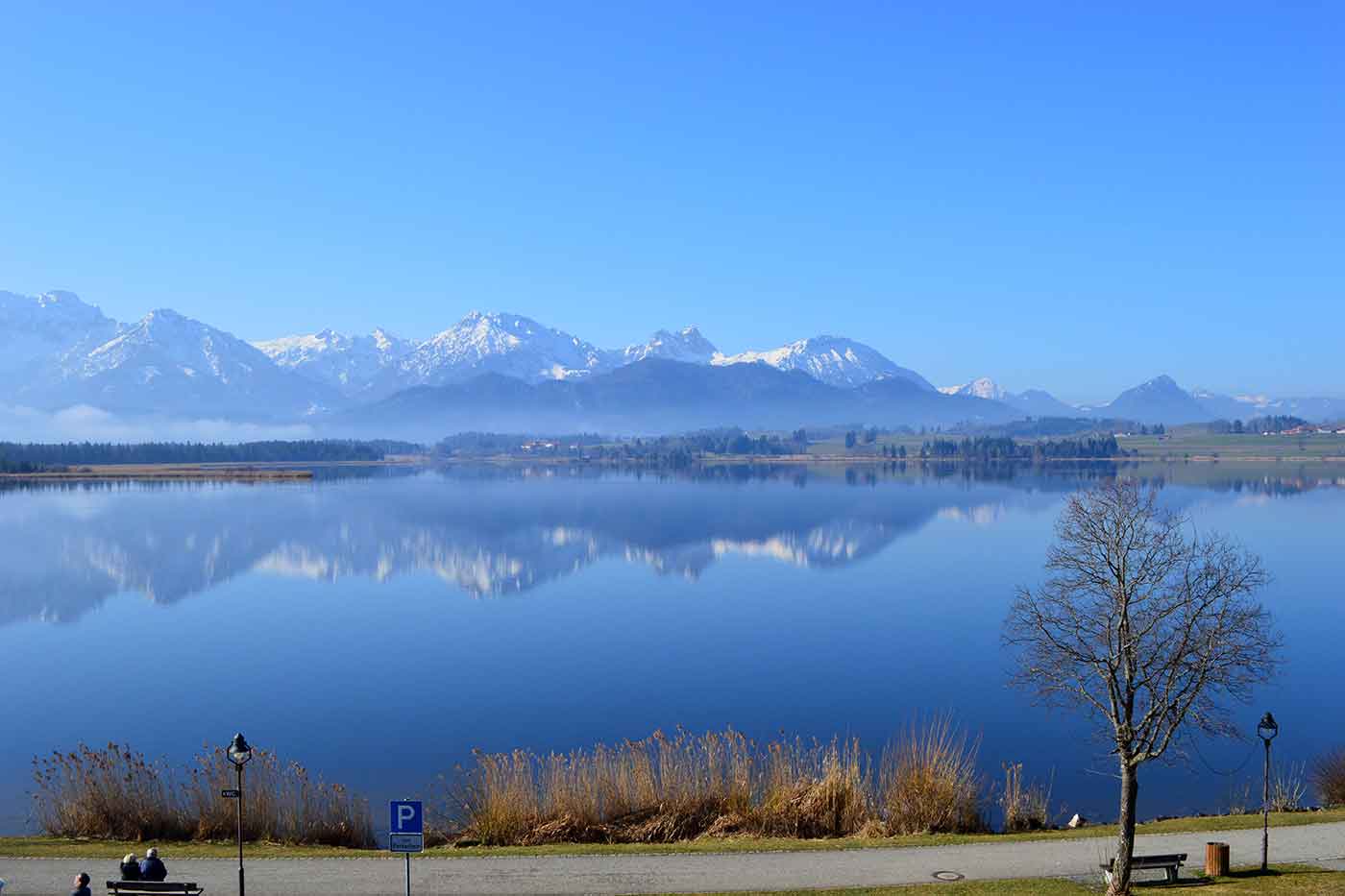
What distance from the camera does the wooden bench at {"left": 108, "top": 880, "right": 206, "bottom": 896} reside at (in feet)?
53.4

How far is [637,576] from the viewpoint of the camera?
65062 millimetres

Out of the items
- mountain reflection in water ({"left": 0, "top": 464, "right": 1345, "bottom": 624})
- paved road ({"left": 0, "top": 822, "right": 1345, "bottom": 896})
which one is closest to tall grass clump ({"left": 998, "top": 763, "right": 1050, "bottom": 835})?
paved road ({"left": 0, "top": 822, "right": 1345, "bottom": 896})

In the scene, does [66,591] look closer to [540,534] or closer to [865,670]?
[540,534]

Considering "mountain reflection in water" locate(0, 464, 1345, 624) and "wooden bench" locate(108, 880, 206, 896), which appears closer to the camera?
"wooden bench" locate(108, 880, 206, 896)

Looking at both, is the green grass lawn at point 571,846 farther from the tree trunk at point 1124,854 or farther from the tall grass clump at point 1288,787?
the tree trunk at point 1124,854

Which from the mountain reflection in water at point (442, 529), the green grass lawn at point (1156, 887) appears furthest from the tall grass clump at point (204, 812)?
the mountain reflection in water at point (442, 529)

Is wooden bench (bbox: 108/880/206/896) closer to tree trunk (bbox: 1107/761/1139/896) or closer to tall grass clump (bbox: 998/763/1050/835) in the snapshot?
tree trunk (bbox: 1107/761/1139/896)

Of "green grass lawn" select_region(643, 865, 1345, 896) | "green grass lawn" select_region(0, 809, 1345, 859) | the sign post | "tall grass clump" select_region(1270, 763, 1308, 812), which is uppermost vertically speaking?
the sign post

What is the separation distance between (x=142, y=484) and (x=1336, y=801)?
185m

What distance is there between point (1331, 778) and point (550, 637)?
98.0ft

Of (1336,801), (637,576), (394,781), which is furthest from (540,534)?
(1336,801)

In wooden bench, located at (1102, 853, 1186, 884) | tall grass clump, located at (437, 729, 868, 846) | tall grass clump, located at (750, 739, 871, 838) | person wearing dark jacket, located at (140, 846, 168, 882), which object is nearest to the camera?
person wearing dark jacket, located at (140, 846, 168, 882)

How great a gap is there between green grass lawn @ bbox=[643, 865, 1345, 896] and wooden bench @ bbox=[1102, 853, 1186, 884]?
252mm

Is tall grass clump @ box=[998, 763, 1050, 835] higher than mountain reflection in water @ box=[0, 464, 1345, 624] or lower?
lower
